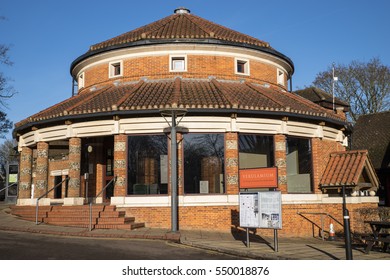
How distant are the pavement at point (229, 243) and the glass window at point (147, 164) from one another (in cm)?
213

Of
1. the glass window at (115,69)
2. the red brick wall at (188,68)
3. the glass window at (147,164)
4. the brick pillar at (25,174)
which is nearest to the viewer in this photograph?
the glass window at (147,164)

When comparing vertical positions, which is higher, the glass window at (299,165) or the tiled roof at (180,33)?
the tiled roof at (180,33)

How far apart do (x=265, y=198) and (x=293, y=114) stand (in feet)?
21.5

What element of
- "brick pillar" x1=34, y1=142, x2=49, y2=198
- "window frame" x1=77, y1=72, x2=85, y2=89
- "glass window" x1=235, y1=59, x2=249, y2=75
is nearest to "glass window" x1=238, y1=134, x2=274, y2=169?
"glass window" x1=235, y1=59, x2=249, y2=75

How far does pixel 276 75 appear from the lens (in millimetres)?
22734

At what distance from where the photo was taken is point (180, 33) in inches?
828

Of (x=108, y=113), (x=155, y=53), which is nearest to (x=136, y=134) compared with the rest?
(x=108, y=113)

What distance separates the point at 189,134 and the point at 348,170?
7.48 metres

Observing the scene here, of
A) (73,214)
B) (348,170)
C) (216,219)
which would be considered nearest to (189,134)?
(216,219)

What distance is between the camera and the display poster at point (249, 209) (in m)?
12.5

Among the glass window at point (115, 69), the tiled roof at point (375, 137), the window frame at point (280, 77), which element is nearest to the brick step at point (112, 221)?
the glass window at point (115, 69)

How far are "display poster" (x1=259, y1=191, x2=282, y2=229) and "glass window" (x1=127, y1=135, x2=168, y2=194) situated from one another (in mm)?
5751

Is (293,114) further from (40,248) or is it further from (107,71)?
(40,248)

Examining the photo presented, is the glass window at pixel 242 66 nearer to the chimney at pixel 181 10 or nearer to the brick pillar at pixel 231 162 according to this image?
the brick pillar at pixel 231 162
